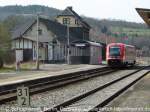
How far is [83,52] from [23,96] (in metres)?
53.6

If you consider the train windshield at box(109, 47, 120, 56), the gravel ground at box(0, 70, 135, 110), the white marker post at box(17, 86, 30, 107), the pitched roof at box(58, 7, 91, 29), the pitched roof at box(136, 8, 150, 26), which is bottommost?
the gravel ground at box(0, 70, 135, 110)

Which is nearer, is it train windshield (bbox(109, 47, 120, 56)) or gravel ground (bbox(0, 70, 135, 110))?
gravel ground (bbox(0, 70, 135, 110))

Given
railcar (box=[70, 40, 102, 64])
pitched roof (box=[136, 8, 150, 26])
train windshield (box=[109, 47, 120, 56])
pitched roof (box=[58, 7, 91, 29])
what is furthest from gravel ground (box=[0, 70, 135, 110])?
pitched roof (box=[58, 7, 91, 29])

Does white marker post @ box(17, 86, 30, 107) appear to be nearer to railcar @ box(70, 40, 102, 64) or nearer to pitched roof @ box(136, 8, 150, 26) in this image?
pitched roof @ box(136, 8, 150, 26)

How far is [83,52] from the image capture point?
68.7m

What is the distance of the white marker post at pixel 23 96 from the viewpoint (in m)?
14.9

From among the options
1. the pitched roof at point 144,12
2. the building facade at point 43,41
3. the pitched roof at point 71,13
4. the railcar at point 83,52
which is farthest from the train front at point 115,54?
the pitched roof at point 71,13

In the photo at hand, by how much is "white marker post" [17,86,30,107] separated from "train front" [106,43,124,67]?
39.3 meters

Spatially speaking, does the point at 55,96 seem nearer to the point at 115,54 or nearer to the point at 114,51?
the point at 115,54

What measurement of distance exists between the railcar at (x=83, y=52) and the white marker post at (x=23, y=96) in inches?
1981

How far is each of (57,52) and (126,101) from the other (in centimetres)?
6048

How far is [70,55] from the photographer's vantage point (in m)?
70.0

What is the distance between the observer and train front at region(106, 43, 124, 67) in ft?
179

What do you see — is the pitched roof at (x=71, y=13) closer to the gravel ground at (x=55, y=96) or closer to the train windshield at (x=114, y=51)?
the train windshield at (x=114, y=51)
